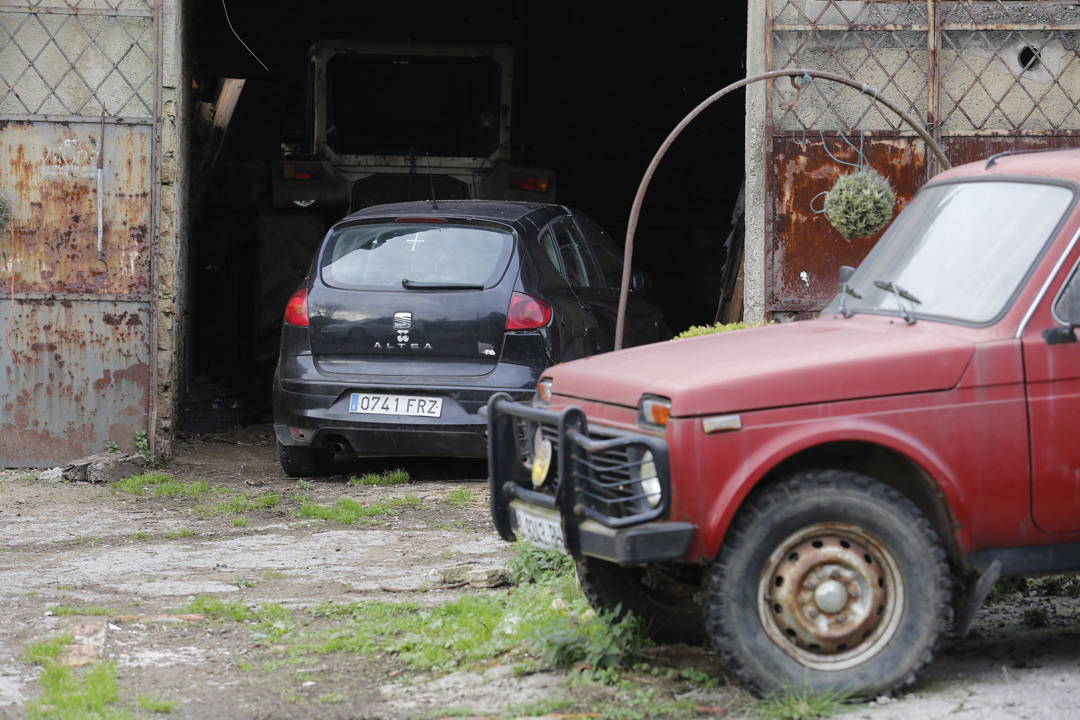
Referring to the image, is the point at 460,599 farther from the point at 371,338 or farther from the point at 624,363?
the point at 371,338

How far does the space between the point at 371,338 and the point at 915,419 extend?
4.63 m

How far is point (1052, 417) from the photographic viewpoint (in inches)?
178

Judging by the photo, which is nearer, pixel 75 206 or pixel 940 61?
pixel 940 61

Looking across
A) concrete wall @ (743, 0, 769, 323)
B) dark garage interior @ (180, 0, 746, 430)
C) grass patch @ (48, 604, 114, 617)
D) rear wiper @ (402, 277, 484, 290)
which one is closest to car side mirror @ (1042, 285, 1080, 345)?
grass patch @ (48, 604, 114, 617)

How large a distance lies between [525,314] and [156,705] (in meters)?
4.20

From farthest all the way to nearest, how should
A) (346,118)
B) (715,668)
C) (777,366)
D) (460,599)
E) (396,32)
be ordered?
(396,32) → (346,118) → (460,599) → (715,668) → (777,366)

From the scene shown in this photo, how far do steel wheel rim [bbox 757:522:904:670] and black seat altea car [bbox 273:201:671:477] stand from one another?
159 inches

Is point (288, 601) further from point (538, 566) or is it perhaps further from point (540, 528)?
point (540, 528)

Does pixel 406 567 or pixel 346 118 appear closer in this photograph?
pixel 406 567

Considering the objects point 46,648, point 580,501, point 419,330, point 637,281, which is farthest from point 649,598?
point 637,281

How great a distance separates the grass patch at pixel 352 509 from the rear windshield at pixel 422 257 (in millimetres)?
1312

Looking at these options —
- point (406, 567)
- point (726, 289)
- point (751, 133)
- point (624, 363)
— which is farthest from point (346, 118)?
point (624, 363)

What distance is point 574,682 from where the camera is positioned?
15.3 feet

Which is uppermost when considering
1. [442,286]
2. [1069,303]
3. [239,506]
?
[1069,303]
